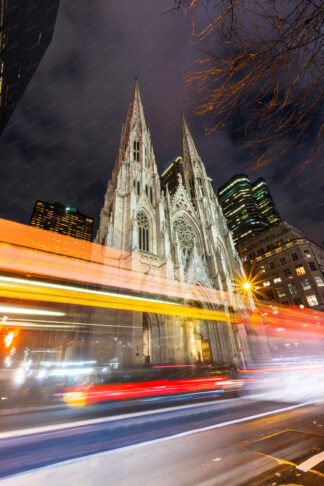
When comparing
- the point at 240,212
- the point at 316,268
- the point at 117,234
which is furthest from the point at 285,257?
the point at 240,212

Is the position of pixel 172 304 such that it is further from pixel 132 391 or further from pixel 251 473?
pixel 251 473

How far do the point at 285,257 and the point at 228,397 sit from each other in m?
45.4

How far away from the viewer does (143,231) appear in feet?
79.4

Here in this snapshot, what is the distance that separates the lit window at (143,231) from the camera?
76.4 ft

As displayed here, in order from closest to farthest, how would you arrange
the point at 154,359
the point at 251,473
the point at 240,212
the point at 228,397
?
the point at 251,473 → the point at 228,397 → the point at 154,359 → the point at 240,212

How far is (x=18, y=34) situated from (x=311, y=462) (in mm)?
52416

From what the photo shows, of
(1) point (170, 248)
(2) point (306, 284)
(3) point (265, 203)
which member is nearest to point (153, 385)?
(1) point (170, 248)

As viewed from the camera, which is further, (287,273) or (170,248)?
(287,273)

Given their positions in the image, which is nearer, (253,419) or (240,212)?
(253,419)

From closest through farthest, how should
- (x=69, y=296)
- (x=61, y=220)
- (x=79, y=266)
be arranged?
1. (x=69, y=296)
2. (x=79, y=266)
3. (x=61, y=220)

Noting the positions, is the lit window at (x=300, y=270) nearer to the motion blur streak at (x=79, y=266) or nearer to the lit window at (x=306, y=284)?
the lit window at (x=306, y=284)

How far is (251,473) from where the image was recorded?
252cm

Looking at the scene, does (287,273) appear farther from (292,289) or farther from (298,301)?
(298,301)

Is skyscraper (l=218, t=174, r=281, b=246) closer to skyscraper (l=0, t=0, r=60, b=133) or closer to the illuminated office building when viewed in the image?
skyscraper (l=0, t=0, r=60, b=133)
